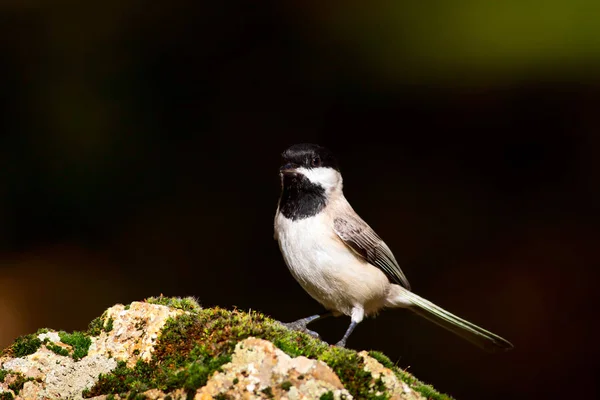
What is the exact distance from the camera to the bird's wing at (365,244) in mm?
3734

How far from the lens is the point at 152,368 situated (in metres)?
2.71

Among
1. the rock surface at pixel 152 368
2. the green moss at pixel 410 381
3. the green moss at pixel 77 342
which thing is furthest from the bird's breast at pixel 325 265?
the green moss at pixel 77 342

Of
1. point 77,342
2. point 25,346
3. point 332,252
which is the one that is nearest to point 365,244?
point 332,252

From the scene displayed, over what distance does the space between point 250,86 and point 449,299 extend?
2.96 metres

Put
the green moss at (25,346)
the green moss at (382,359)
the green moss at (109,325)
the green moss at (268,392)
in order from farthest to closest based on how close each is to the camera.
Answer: the green moss at (109,325), the green moss at (25,346), the green moss at (382,359), the green moss at (268,392)

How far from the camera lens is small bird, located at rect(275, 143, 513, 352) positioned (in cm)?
363

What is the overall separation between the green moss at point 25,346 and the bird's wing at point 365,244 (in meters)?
1.71

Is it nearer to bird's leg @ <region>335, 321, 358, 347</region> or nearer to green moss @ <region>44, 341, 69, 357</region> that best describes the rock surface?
green moss @ <region>44, 341, 69, 357</region>

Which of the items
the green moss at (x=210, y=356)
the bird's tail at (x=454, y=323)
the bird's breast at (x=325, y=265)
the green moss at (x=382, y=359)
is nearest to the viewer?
the green moss at (x=210, y=356)

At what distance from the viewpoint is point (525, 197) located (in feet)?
20.8

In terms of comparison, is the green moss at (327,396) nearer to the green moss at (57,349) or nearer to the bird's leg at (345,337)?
the bird's leg at (345,337)

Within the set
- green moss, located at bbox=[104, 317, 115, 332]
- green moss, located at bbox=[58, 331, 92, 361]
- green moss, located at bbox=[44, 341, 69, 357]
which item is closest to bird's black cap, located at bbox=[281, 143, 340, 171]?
green moss, located at bbox=[104, 317, 115, 332]

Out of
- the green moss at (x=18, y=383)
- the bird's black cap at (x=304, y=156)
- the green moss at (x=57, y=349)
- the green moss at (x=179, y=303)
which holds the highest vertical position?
the bird's black cap at (x=304, y=156)

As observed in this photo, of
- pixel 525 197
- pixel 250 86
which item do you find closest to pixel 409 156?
pixel 525 197
